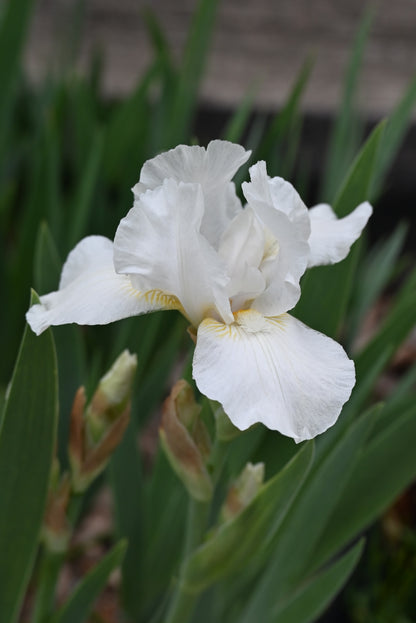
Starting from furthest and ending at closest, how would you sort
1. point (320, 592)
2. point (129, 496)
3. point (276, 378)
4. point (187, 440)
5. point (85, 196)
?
1. point (85, 196)
2. point (129, 496)
3. point (320, 592)
4. point (187, 440)
5. point (276, 378)

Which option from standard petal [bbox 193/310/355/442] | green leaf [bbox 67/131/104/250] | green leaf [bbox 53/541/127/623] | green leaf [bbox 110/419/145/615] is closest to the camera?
standard petal [bbox 193/310/355/442]

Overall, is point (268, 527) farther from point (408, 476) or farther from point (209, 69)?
point (209, 69)

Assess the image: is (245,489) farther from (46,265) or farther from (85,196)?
(85,196)

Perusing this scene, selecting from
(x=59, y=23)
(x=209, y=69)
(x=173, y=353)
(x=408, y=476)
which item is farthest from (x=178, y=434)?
(x=59, y=23)

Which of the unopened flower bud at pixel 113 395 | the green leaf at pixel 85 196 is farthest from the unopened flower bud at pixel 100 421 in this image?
the green leaf at pixel 85 196

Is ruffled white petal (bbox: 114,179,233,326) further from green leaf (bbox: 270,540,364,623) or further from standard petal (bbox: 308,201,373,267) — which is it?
green leaf (bbox: 270,540,364,623)

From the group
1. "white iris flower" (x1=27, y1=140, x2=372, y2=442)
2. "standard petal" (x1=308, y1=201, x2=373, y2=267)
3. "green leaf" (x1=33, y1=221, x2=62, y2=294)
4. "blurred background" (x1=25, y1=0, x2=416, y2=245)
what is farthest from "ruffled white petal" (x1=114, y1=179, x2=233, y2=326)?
"blurred background" (x1=25, y1=0, x2=416, y2=245)

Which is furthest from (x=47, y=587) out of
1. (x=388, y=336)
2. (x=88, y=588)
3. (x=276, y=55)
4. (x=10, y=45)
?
(x=276, y=55)
